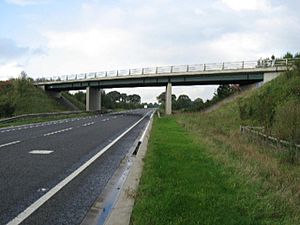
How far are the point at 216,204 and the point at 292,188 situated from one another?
255cm

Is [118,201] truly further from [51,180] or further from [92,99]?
[92,99]

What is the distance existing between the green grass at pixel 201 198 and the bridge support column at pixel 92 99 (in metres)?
69.0

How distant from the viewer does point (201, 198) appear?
7.39 meters

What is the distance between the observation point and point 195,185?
8.62 metres

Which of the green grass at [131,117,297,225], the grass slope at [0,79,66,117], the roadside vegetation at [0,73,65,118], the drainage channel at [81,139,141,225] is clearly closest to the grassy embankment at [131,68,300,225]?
the green grass at [131,117,297,225]

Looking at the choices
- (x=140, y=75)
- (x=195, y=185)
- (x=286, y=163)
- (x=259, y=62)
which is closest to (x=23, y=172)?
(x=195, y=185)

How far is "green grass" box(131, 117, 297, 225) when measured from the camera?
6246 millimetres

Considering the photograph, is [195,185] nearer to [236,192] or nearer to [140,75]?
[236,192]

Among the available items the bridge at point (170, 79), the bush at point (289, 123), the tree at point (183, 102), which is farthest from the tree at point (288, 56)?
the tree at point (183, 102)

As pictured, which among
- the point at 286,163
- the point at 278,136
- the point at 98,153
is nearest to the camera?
the point at 286,163

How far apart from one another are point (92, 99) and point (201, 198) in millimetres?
74557

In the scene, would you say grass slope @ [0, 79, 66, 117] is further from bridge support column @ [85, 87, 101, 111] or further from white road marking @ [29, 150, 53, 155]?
white road marking @ [29, 150, 53, 155]

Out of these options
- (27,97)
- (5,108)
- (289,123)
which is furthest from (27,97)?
(289,123)

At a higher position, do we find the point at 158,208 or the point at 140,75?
the point at 140,75
